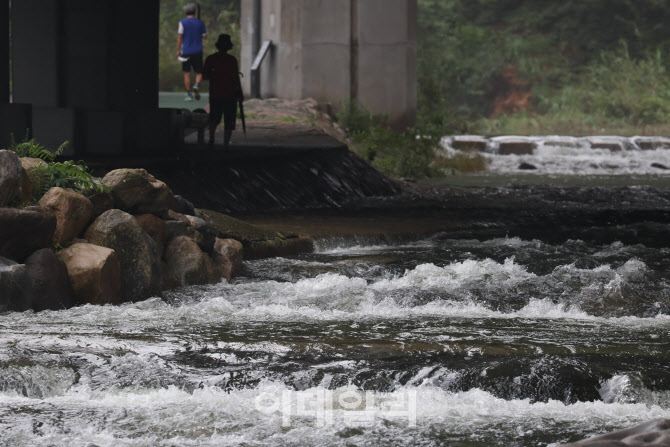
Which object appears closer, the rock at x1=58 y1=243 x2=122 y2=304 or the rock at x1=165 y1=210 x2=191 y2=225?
the rock at x1=58 y1=243 x2=122 y2=304

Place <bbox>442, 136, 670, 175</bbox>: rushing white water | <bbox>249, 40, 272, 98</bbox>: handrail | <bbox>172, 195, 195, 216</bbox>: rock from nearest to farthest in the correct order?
<bbox>172, 195, 195, 216</bbox>: rock, <bbox>442, 136, 670, 175</bbox>: rushing white water, <bbox>249, 40, 272, 98</bbox>: handrail

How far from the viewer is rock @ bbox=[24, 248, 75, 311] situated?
8523 millimetres

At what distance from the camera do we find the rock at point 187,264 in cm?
995

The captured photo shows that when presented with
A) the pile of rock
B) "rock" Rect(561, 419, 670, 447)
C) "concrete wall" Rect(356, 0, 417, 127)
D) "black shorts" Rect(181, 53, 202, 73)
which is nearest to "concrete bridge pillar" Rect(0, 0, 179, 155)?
"black shorts" Rect(181, 53, 202, 73)

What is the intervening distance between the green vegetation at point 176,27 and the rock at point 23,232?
24.0 metres

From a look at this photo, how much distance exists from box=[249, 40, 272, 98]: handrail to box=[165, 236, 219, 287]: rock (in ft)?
52.4

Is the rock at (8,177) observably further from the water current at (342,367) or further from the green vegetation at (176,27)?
the green vegetation at (176,27)

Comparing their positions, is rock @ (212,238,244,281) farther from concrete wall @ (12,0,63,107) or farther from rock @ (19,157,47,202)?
concrete wall @ (12,0,63,107)

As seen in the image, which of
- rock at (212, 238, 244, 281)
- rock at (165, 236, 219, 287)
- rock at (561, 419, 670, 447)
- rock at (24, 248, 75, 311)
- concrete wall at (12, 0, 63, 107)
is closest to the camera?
rock at (561, 419, 670, 447)

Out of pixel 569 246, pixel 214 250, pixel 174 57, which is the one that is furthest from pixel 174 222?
pixel 174 57

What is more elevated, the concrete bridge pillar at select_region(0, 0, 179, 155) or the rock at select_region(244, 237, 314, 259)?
the concrete bridge pillar at select_region(0, 0, 179, 155)

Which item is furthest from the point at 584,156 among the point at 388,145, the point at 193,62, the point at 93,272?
the point at 93,272

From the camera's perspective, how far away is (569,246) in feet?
40.0

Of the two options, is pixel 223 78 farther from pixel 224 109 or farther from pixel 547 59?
pixel 547 59
